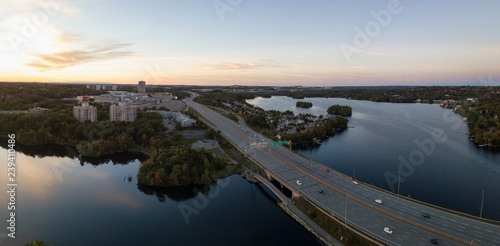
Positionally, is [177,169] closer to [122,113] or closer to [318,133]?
[318,133]

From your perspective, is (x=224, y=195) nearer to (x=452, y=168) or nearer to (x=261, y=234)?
(x=261, y=234)

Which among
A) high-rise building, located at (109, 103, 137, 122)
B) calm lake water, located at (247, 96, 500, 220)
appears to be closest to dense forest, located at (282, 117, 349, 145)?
calm lake water, located at (247, 96, 500, 220)

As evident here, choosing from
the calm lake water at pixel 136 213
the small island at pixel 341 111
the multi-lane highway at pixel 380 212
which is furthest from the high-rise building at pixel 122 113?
the small island at pixel 341 111

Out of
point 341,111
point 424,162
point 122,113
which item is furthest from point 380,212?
point 341,111

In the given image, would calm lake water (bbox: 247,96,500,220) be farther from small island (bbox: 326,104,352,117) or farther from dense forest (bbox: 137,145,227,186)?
small island (bbox: 326,104,352,117)

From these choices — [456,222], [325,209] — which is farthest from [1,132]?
[456,222]

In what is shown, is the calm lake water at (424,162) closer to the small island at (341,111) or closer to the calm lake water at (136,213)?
the calm lake water at (136,213)

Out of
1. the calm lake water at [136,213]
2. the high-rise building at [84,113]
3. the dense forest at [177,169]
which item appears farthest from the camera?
the high-rise building at [84,113]

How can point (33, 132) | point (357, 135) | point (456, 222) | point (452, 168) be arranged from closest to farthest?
1. point (456, 222)
2. point (452, 168)
3. point (33, 132)
4. point (357, 135)
